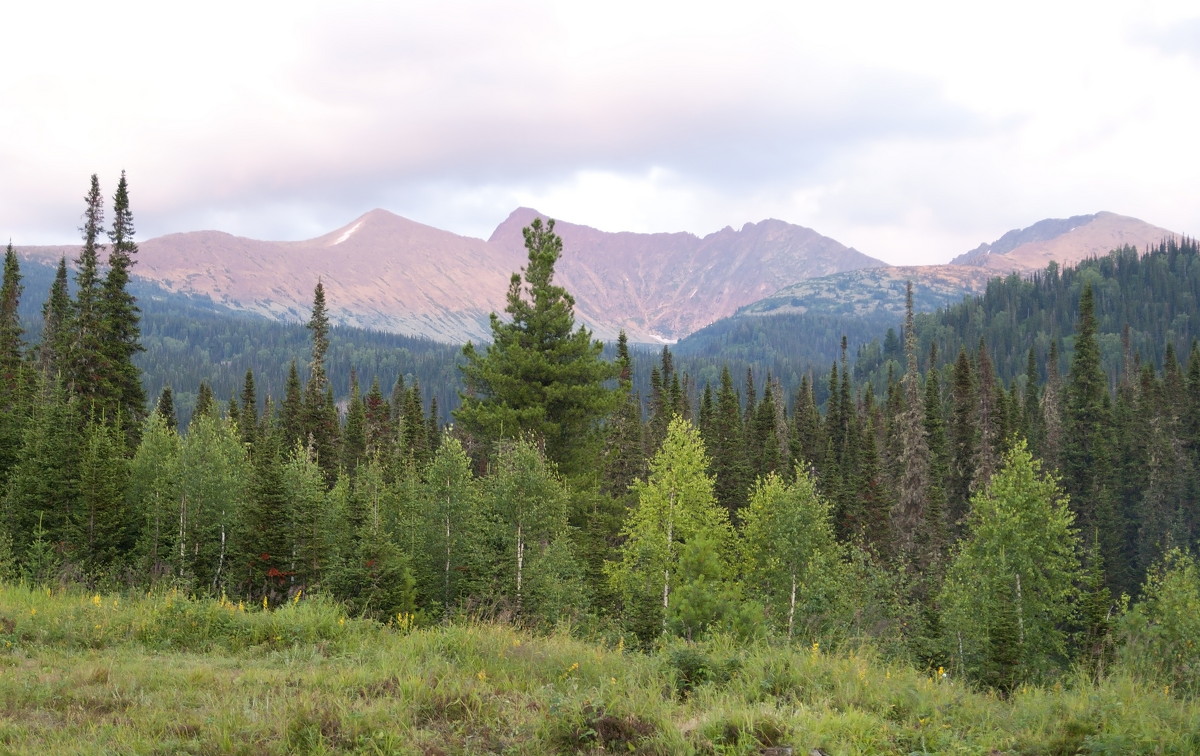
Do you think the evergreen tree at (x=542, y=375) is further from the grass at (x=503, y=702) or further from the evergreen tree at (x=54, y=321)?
the evergreen tree at (x=54, y=321)

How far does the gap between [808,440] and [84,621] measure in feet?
247

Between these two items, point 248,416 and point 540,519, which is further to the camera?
point 248,416

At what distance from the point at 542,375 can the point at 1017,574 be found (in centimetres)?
2327

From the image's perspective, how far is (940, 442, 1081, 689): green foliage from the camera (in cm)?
3164

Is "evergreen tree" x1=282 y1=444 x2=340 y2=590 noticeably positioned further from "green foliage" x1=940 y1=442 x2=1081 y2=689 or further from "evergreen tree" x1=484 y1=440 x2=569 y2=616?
"green foliage" x1=940 y1=442 x2=1081 y2=689

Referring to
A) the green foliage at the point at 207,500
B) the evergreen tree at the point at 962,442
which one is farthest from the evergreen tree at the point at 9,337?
the evergreen tree at the point at 962,442

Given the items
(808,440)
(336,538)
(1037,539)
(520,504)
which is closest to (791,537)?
(1037,539)

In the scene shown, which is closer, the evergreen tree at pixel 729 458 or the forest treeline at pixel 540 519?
the forest treeline at pixel 540 519

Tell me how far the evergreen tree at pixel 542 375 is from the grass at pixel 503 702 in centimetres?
2024

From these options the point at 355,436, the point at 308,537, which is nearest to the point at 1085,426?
the point at 355,436

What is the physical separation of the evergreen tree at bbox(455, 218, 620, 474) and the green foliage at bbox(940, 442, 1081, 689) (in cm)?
1768

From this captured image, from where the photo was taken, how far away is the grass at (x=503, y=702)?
23.7ft

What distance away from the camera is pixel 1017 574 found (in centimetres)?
3397

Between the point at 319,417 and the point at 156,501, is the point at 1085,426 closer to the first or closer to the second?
the point at 319,417
